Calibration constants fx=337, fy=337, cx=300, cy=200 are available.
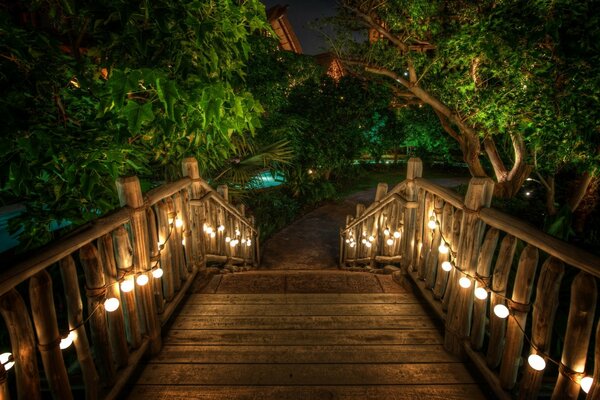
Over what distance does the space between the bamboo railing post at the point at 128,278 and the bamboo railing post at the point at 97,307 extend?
0.68ft

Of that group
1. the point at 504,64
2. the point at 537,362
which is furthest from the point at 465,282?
the point at 504,64

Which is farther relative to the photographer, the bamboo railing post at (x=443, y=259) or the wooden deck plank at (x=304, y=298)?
the wooden deck plank at (x=304, y=298)

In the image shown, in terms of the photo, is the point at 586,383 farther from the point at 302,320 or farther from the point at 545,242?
the point at 302,320

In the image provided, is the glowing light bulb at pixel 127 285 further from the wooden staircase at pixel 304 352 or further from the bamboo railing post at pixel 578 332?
the bamboo railing post at pixel 578 332

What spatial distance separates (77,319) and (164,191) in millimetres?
1208

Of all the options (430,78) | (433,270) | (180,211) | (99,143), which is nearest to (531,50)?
(430,78)

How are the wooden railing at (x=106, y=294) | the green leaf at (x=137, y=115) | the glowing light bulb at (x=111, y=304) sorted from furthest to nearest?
the glowing light bulb at (x=111, y=304), the green leaf at (x=137, y=115), the wooden railing at (x=106, y=294)

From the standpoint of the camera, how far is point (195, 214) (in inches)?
141

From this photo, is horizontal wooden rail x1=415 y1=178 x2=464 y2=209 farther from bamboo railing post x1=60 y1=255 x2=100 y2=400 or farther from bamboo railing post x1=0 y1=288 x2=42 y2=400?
bamboo railing post x1=0 y1=288 x2=42 y2=400

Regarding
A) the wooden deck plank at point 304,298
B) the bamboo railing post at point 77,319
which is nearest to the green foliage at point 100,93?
the bamboo railing post at point 77,319

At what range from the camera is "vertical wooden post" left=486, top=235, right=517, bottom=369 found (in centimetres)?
200

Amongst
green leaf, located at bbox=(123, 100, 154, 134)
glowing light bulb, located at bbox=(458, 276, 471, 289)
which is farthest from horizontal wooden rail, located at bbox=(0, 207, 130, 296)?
glowing light bulb, located at bbox=(458, 276, 471, 289)

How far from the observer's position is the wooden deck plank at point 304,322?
279 cm

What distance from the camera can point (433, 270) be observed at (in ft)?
9.98
